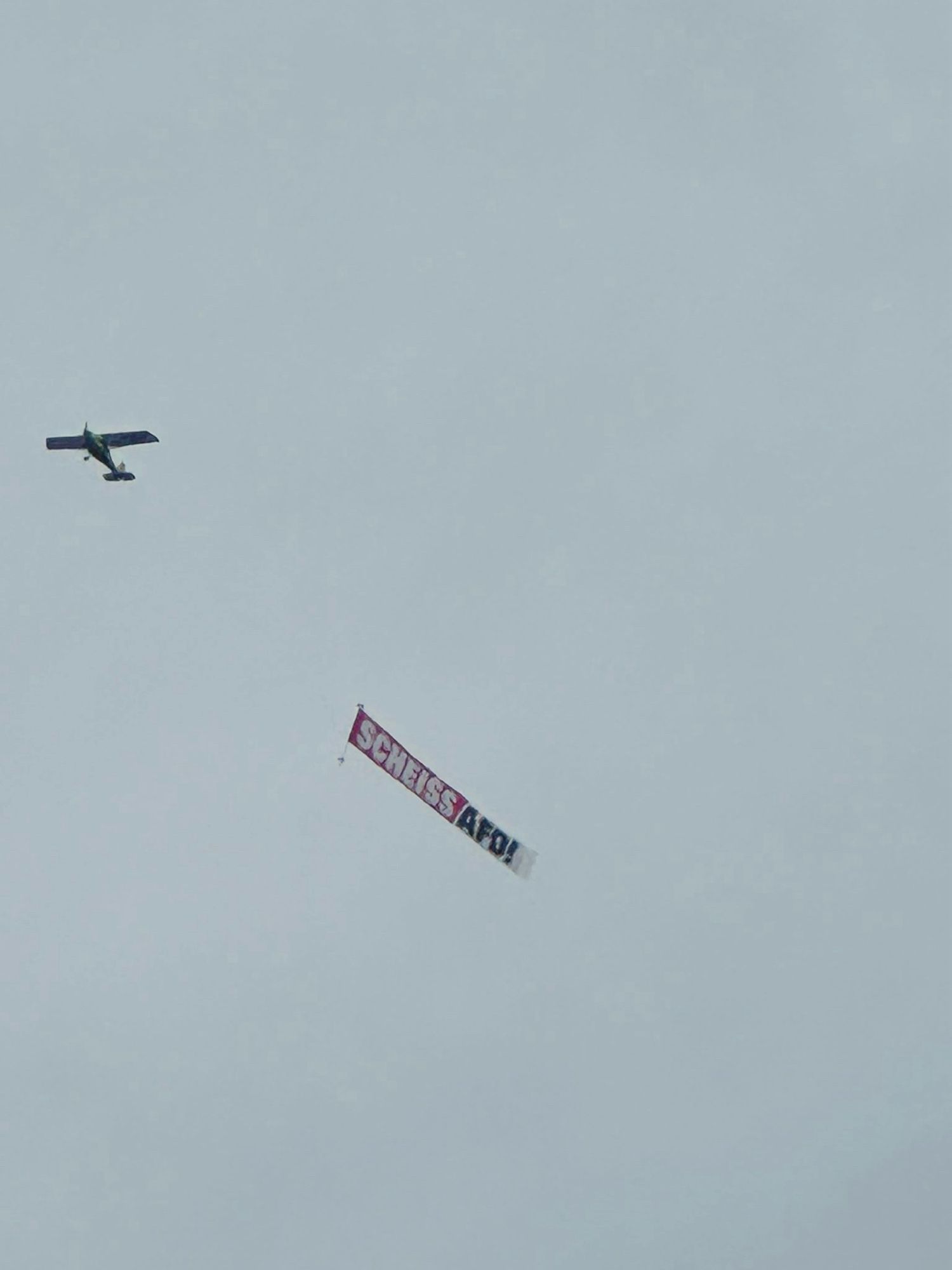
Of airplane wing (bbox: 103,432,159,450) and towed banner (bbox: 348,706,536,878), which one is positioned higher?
airplane wing (bbox: 103,432,159,450)

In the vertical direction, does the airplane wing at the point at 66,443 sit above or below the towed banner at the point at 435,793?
above

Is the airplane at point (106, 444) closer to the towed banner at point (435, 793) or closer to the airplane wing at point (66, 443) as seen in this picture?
the airplane wing at point (66, 443)

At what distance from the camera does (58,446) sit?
159 meters

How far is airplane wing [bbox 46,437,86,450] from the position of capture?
159m

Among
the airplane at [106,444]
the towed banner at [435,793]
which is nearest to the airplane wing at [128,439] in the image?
the airplane at [106,444]

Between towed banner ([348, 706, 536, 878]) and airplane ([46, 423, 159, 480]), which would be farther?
airplane ([46, 423, 159, 480])

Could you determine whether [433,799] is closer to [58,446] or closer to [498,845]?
[498,845]

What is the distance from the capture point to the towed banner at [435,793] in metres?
123

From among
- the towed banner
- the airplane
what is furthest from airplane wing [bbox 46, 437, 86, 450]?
the towed banner

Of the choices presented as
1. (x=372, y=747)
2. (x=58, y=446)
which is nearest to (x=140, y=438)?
(x=58, y=446)

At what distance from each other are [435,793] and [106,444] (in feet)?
167

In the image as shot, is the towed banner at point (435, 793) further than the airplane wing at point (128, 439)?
No

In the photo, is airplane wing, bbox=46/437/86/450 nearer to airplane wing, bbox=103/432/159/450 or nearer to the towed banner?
airplane wing, bbox=103/432/159/450

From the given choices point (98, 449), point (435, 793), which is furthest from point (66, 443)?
point (435, 793)
